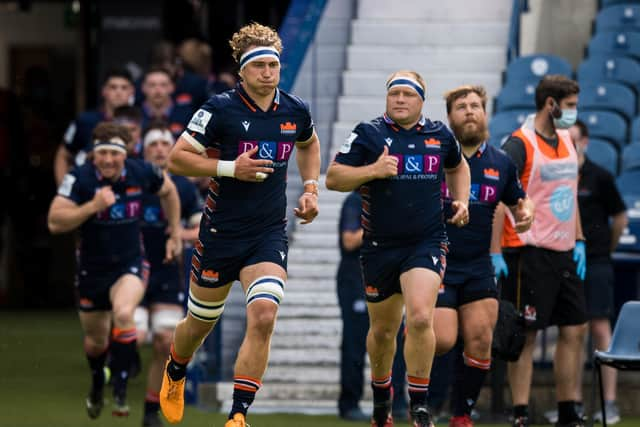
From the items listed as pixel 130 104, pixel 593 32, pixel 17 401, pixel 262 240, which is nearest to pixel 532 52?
pixel 593 32

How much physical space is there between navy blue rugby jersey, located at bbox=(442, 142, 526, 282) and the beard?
135 millimetres

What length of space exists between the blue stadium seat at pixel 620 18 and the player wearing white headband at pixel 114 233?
678 cm

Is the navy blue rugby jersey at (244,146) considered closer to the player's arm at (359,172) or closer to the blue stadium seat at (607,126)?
the player's arm at (359,172)

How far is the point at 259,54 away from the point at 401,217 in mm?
1331

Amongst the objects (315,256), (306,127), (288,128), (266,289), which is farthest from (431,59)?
(266,289)

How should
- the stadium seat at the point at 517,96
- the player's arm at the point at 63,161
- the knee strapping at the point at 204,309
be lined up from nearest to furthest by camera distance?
the knee strapping at the point at 204,309 < the player's arm at the point at 63,161 < the stadium seat at the point at 517,96

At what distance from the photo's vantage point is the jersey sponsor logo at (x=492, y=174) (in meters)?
11.1

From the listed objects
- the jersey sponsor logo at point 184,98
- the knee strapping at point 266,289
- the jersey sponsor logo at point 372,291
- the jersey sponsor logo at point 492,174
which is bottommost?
the jersey sponsor logo at point 372,291

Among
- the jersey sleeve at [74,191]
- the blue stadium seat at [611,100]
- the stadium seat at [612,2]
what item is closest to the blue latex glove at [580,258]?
the jersey sleeve at [74,191]

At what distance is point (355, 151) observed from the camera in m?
10.3

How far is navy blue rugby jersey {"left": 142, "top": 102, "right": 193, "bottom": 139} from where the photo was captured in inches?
631

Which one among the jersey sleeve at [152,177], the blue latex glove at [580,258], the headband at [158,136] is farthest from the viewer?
the headband at [158,136]

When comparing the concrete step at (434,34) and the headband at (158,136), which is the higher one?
the concrete step at (434,34)

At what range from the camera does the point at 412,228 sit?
402 inches
